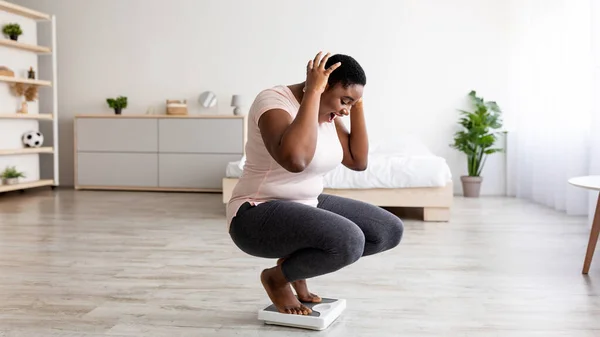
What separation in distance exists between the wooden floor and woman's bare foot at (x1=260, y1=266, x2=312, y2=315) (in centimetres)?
8

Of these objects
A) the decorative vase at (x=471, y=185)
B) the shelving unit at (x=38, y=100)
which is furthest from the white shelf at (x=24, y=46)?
the decorative vase at (x=471, y=185)

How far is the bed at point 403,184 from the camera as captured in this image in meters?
4.98

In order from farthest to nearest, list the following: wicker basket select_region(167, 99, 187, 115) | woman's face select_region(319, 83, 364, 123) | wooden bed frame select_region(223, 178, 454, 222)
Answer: wicker basket select_region(167, 99, 187, 115) < wooden bed frame select_region(223, 178, 454, 222) < woman's face select_region(319, 83, 364, 123)

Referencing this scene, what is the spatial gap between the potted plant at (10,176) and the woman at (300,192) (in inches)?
188

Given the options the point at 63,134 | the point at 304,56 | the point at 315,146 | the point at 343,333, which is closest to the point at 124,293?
the point at 343,333

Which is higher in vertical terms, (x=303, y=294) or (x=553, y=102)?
(x=553, y=102)

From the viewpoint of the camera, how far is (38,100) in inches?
292

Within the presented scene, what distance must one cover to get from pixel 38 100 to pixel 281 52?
2676mm

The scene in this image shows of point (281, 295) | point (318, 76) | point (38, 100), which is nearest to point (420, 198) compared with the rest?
point (281, 295)

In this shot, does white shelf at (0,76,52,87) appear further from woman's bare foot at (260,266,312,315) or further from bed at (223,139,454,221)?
woman's bare foot at (260,266,312,315)

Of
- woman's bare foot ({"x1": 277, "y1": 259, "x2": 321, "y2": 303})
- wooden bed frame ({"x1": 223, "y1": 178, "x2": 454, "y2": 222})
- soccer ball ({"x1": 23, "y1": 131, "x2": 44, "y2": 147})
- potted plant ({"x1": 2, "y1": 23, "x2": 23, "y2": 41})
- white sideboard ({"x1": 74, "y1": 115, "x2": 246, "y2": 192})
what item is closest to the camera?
woman's bare foot ({"x1": 277, "y1": 259, "x2": 321, "y2": 303})

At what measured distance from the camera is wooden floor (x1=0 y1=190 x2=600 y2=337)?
2.46m

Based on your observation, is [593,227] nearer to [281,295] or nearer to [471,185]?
[281,295]

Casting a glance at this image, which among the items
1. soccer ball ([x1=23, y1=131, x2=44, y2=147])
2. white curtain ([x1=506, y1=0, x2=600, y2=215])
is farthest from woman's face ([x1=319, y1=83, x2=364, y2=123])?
soccer ball ([x1=23, y1=131, x2=44, y2=147])
